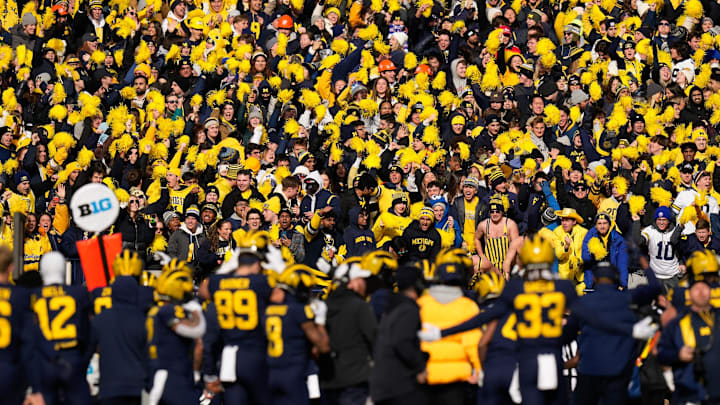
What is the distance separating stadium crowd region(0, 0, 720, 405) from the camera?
35.9ft

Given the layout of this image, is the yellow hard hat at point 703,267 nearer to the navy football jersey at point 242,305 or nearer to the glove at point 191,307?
the navy football jersey at point 242,305

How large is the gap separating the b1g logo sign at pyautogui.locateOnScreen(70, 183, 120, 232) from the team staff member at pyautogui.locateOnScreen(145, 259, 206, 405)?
1.80m

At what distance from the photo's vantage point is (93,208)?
1325 cm

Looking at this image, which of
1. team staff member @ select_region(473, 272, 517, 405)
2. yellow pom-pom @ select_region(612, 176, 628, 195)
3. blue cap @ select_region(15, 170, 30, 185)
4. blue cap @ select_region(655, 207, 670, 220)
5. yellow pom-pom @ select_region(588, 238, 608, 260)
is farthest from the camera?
blue cap @ select_region(15, 170, 30, 185)

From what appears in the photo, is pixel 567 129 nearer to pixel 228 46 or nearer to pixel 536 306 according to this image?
pixel 228 46

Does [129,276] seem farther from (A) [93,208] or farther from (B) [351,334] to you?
(B) [351,334]

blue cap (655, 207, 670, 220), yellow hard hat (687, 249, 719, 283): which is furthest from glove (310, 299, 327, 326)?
blue cap (655, 207, 670, 220)

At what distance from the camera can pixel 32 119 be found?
21.2 meters

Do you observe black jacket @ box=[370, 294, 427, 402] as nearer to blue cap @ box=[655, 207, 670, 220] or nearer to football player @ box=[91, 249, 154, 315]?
football player @ box=[91, 249, 154, 315]

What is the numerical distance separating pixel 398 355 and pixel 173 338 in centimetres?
245

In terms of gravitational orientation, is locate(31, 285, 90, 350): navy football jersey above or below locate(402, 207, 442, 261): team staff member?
below

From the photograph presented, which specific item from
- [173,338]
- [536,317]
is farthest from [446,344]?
[173,338]

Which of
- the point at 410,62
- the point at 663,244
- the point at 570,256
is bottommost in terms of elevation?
the point at 570,256

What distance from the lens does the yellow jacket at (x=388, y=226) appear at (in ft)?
52.9
